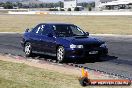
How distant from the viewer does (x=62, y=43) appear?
15.4 metres

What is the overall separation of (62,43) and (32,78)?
4345 mm

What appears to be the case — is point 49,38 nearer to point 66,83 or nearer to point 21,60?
point 21,60

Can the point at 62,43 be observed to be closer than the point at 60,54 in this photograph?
Yes

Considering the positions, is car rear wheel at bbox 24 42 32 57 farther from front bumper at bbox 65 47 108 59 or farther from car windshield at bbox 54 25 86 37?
front bumper at bbox 65 47 108 59

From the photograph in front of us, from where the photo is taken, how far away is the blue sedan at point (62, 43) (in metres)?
15.1

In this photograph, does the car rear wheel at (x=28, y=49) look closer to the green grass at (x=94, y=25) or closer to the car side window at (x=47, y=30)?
the car side window at (x=47, y=30)

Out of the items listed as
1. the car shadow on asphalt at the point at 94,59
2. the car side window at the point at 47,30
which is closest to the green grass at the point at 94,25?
the car shadow on asphalt at the point at 94,59

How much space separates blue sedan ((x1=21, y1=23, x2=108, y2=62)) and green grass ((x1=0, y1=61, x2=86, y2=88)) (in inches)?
87.0

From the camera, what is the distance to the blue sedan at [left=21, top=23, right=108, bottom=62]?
15102 mm

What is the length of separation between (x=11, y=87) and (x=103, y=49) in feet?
20.7

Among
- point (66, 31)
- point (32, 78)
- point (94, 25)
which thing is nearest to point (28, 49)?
point (66, 31)

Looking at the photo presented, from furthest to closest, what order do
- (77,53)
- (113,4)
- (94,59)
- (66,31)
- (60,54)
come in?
(113,4), (66,31), (94,59), (60,54), (77,53)

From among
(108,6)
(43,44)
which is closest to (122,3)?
(108,6)

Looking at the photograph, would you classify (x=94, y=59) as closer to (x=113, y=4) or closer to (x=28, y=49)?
(x=28, y=49)
